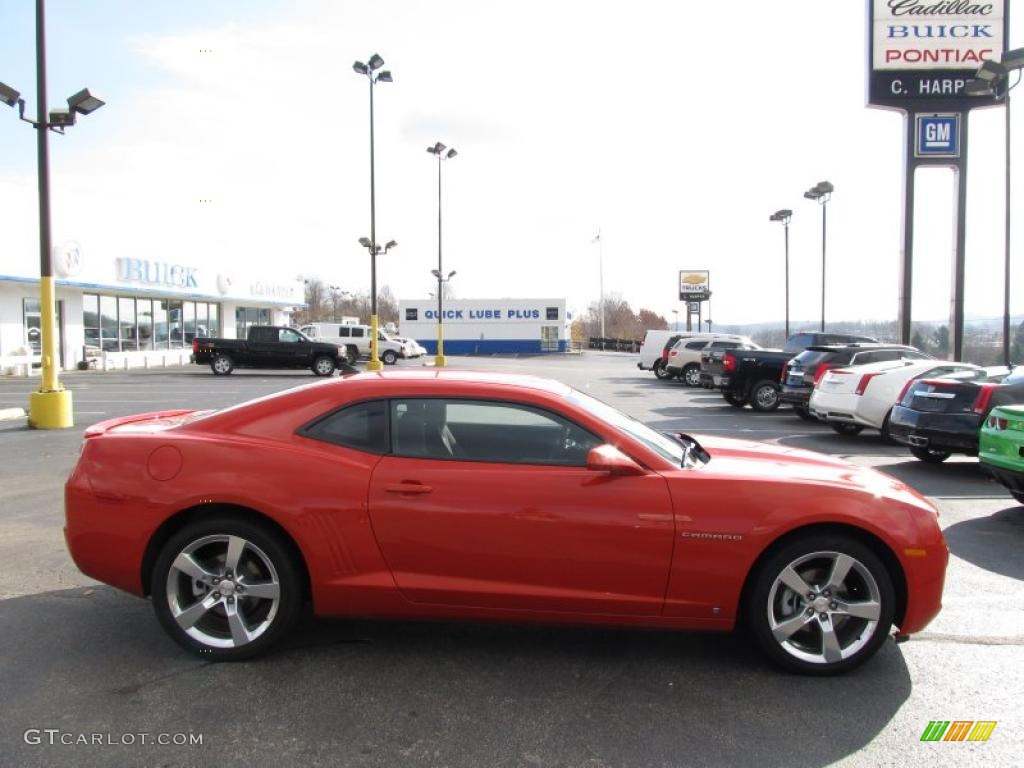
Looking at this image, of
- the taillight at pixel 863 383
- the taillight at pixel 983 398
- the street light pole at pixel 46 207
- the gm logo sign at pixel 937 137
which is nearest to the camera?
the taillight at pixel 983 398

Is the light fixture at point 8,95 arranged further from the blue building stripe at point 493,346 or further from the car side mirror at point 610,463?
the blue building stripe at point 493,346

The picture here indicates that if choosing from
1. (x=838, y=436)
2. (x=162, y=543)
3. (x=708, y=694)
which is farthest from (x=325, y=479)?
(x=838, y=436)

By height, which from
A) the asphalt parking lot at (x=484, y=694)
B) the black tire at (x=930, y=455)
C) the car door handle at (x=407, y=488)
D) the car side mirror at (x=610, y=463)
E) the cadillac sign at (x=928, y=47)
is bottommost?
the asphalt parking lot at (x=484, y=694)

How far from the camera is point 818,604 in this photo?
364cm

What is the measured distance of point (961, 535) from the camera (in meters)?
6.38

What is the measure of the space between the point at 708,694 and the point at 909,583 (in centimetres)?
113

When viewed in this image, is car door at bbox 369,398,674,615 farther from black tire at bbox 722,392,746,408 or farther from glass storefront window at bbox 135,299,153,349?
glass storefront window at bbox 135,299,153,349

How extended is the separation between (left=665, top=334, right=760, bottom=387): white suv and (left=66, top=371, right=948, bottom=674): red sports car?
886 inches

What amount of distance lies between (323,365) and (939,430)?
74.4ft

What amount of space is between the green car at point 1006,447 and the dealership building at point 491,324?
5550 cm

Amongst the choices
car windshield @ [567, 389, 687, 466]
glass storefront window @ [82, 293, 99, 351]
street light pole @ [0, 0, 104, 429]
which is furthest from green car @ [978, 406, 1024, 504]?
glass storefront window @ [82, 293, 99, 351]

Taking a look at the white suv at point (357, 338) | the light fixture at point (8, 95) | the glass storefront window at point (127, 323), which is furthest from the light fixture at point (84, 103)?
the white suv at point (357, 338)

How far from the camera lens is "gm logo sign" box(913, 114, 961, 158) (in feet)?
72.9

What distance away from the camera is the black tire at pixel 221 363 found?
Answer: 1092 inches
